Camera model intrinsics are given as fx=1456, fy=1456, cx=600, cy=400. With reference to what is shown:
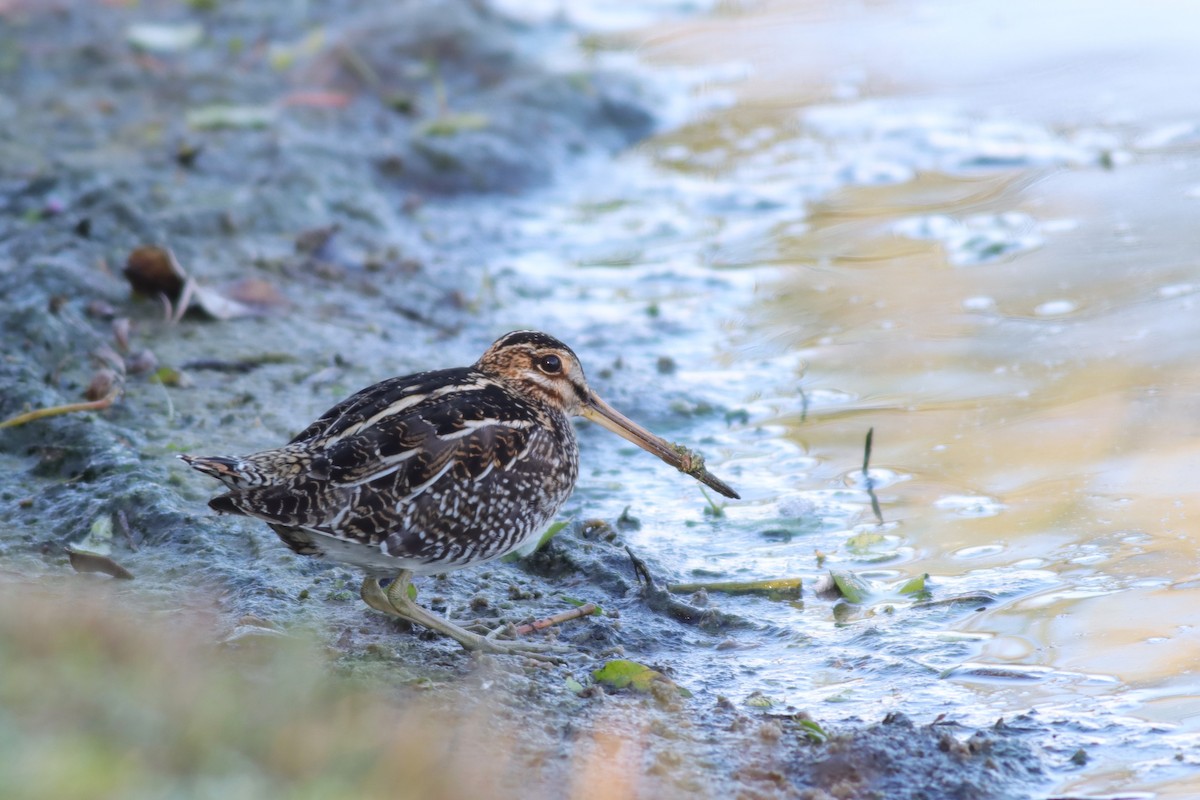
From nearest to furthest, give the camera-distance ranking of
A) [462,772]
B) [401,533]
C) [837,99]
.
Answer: [462,772] → [401,533] → [837,99]

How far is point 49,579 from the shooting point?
4.76m

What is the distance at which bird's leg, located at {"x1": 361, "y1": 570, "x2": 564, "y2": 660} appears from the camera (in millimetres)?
4609

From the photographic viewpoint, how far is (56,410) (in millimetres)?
5699

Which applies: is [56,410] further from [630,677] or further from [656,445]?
[630,677]

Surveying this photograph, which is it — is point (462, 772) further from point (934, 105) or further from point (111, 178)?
point (934, 105)

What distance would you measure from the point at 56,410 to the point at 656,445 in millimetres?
2369

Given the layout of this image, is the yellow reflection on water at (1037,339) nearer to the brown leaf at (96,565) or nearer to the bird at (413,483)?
the bird at (413,483)

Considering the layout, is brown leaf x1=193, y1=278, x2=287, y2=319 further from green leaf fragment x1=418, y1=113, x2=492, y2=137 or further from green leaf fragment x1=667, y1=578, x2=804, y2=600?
green leaf fragment x1=667, y1=578, x2=804, y2=600

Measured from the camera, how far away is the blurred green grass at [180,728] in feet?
9.36

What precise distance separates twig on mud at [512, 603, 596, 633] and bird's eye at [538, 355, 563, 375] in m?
0.86

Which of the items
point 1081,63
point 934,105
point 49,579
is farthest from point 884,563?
point 1081,63

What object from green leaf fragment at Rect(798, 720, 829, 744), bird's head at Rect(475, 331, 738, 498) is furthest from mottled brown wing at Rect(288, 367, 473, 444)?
green leaf fragment at Rect(798, 720, 829, 744)

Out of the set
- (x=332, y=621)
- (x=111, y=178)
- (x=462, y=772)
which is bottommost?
(x=332, y=621)

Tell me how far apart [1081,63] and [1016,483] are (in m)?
6.29
